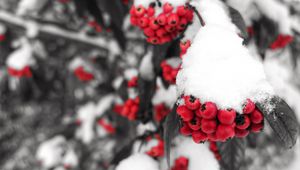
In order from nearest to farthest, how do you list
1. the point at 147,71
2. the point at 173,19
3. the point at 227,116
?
the point at 227,116, the point at 173,19, the point at 147,71

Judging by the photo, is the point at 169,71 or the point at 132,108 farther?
the point at 132,108

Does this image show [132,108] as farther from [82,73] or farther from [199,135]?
[82,73]

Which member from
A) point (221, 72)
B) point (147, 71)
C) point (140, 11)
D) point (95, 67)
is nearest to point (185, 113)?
point (221, 72)

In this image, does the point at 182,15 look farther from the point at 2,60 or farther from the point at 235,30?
the point at 2,60

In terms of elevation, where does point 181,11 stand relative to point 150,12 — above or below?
below

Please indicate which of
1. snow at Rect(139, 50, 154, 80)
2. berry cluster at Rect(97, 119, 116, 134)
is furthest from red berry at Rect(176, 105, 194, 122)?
berry cluster at Rect(97, 119, 116, 134)

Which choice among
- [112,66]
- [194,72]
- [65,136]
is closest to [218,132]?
[194,72]
